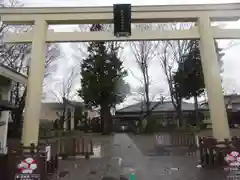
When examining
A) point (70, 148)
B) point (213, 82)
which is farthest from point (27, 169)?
point (213, 82)

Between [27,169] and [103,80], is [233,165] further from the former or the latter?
[103,80]

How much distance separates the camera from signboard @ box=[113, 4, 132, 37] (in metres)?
7.59

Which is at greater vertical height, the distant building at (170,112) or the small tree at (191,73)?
the small tree at (191,73)

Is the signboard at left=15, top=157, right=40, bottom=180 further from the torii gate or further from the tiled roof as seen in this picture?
the tiled roof

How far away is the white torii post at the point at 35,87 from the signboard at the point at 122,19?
2396mm

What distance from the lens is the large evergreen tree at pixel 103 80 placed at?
2533 centimetres

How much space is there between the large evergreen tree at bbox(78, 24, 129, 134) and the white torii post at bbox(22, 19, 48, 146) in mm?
17412

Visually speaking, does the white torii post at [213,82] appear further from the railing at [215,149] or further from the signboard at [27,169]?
the signboard at [27,169]

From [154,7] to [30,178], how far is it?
628 centimetres

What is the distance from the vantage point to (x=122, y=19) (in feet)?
25.0

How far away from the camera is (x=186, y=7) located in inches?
307

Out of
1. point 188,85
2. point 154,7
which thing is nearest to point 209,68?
point 154,7

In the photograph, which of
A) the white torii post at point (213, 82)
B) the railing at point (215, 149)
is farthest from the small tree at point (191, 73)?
the railing at point (215, 149)

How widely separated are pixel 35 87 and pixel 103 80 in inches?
712
